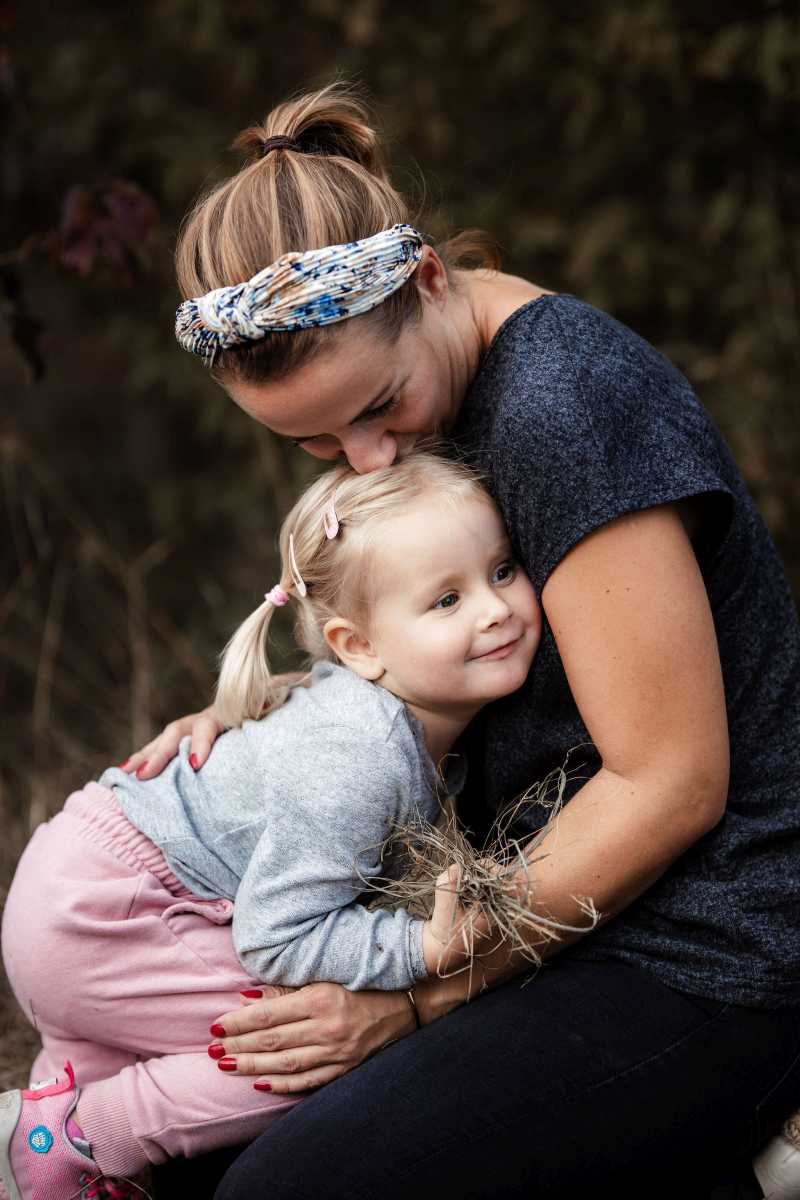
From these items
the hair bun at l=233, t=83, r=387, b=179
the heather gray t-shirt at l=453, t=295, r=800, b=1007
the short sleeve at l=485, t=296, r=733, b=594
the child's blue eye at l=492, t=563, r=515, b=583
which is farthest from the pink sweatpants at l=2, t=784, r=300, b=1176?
the hair bun at l=233, t=83, r=387, b=179

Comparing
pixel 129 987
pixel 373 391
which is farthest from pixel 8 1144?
pixel 373 391

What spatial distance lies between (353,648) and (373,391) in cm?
43

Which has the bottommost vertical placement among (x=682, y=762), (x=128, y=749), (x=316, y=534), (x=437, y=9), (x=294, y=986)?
(x=128, y=749)

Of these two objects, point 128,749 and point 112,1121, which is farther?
point 128,749

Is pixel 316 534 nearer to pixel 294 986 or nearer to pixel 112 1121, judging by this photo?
pixel 294 986

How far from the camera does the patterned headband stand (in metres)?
1.78

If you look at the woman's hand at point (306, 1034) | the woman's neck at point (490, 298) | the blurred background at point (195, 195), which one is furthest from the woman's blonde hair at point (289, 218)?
the blurred background at point (195, 195)

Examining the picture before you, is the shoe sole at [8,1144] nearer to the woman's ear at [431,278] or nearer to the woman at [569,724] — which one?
the woman at [569,724]

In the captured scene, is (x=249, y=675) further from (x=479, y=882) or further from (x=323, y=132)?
(x=323, y=132)

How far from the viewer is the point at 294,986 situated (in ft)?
6.30

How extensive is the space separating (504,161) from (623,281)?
66 cm

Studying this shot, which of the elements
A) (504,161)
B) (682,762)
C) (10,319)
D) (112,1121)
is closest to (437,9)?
(504,161)

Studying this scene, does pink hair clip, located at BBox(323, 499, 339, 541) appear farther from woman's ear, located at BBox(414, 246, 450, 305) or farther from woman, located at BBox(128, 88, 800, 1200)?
woman's ear, located at BBox(414, 246, 450, 305)

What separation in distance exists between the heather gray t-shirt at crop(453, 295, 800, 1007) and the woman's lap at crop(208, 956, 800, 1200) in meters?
0.07
